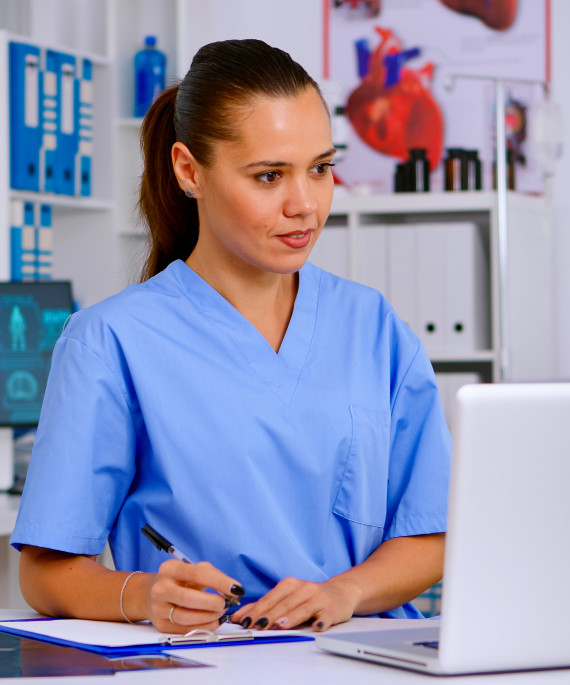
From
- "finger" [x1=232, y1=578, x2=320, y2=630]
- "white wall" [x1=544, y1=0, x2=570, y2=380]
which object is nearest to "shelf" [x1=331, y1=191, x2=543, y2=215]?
"white wall" [x1=544, y1=0, x2=570, y2=380]

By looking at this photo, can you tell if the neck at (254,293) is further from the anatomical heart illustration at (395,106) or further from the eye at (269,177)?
the anatomical heart illustration at (395,106)

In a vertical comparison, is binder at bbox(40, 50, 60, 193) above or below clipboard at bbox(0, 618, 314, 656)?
above

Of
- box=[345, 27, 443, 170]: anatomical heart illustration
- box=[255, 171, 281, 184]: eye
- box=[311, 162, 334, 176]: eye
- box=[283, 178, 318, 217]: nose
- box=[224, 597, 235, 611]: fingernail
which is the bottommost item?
box=[224, 597, 235, 611]: fingernail

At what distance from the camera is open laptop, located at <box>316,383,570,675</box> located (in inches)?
34.3

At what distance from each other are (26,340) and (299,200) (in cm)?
164

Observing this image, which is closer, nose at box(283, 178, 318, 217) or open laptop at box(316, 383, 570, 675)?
open laptop at box(316, 383, 570, 675)

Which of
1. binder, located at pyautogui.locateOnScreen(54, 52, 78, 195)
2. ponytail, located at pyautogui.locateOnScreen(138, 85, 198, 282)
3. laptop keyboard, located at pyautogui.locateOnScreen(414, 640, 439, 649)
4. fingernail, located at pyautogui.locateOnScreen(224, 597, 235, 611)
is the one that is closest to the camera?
laptop keyboard, located at pyautogui.locateOnScreen(414, 640, 439, 649)

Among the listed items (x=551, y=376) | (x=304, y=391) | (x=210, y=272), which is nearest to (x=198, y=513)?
(x=304, y=391)

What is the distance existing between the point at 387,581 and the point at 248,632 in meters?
0.25

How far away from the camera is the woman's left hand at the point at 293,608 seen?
1.15m

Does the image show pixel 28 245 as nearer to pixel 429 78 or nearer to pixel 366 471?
pixel 429 78

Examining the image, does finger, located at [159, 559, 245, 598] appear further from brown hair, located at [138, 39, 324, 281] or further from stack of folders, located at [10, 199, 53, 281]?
stack of folders, located at [10, 199, 53, 281]

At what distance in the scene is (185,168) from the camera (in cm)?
142

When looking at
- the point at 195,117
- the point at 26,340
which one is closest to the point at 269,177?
the point at 195,117
